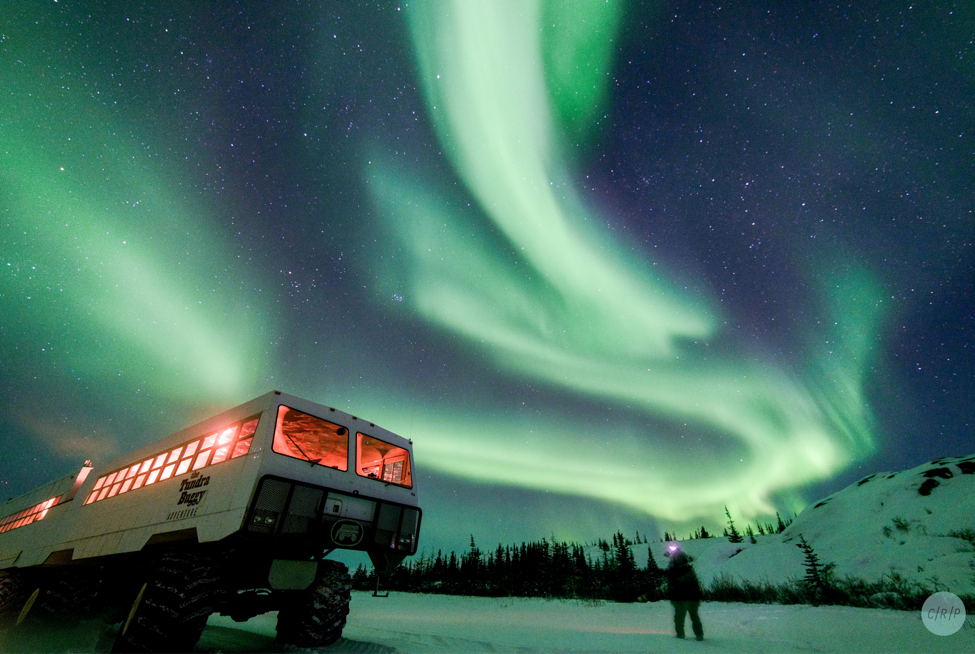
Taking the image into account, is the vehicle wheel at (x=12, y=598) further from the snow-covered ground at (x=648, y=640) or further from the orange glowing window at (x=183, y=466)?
the orange glowing window at (x=183, y=466)

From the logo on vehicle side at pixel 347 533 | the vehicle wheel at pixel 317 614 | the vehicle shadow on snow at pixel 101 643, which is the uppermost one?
the logo on vehicle side at pixel 347 533

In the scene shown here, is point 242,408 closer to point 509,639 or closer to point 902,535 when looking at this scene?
point 509,639

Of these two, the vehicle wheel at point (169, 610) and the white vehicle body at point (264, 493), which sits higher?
the white vehicle body at point (264, 493)

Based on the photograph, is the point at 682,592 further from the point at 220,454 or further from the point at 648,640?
the point at 220,454

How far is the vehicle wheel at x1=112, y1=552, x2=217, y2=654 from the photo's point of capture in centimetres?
463

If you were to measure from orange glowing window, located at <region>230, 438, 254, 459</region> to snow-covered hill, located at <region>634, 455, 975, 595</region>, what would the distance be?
2426 centimetres

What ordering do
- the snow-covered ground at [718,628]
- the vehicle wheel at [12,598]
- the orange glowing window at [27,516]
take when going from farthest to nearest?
the orange glowing window at [27,516], the vehicle wheel at [12,598], the snow-covered ground at [718,628]

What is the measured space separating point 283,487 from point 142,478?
4.83 meters

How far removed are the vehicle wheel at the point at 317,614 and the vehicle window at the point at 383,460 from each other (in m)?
1.69

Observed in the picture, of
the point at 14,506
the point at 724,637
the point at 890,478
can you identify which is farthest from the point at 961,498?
the point at 14,506

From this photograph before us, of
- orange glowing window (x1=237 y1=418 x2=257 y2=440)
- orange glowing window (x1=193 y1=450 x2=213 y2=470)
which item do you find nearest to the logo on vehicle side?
orange glowing window (x1=237 y1=418 x2=257 y2=440)

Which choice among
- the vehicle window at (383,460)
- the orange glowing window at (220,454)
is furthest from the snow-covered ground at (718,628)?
the orange glowing window at (220,454)

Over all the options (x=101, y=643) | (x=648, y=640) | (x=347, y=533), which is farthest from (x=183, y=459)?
(x=648, y=640)

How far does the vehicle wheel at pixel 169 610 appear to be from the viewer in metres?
4.63
